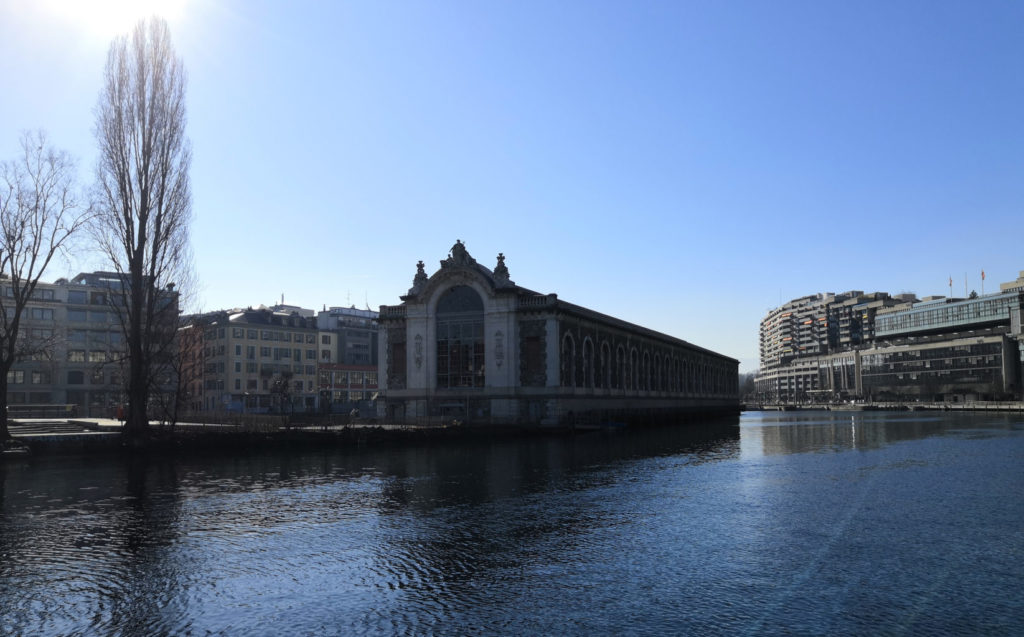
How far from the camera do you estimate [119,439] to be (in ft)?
145

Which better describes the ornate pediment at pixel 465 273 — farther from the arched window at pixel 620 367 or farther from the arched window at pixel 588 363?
the arched window at pixel 620 367

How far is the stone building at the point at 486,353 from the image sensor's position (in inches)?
2881

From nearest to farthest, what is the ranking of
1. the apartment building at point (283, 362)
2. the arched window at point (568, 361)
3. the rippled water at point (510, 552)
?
the rippled water at point (510, 552) → the arched window at point (568, 361) → the apartment building at point (283, 362)

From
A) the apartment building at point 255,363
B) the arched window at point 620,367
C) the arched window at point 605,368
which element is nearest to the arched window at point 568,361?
the arched window at point 605,368

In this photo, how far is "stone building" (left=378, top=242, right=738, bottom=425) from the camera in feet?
240

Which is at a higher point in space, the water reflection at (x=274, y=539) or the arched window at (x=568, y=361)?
the arched window at (x=568, y=361)

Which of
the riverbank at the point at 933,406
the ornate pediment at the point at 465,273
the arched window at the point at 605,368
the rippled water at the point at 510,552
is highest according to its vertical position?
the ornate pediment at the point at 465,273

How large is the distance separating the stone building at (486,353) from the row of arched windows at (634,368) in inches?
11.9

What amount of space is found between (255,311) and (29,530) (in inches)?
4006

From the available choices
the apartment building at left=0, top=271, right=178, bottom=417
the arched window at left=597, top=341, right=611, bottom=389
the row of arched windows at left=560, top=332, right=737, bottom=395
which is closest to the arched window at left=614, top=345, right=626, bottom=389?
the row of arched windows at left=560, top=332, right=737, bottom=395

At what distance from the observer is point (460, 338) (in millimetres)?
76125

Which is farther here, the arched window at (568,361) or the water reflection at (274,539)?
the arched window at (568,361)

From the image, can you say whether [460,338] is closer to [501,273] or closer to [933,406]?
[501,273]

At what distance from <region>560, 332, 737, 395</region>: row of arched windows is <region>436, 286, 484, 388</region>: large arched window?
887 centimetres
